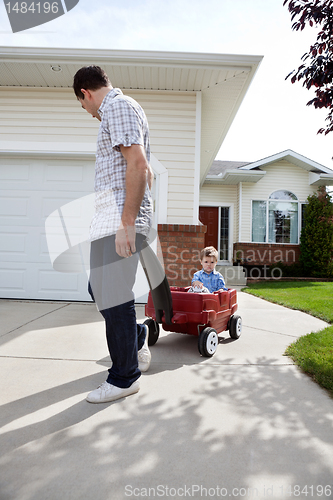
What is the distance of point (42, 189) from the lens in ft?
19.3

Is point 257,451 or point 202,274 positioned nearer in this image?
point 257,451

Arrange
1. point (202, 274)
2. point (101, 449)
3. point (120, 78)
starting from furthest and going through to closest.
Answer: point (120, 78)
point (202, 274)
point (101, 449)

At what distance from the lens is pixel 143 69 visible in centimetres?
538

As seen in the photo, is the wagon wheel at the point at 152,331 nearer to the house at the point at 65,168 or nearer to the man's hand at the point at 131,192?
the man's hand at the point at 131,192

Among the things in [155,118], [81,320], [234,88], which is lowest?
[81,320]

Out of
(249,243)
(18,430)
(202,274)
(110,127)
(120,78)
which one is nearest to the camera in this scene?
(18,430)

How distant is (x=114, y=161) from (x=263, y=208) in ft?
41.9

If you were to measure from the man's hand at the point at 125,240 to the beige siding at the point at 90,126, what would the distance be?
401cm

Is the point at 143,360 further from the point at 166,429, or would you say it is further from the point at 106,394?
the point at 166,429

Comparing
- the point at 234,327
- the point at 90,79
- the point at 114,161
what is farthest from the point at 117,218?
the point at 234,327

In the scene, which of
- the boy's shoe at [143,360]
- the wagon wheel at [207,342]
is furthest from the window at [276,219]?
the boy's shoe at [143,360]

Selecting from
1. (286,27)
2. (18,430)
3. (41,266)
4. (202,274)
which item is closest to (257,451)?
(18,430)

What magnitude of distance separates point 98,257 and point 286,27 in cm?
337

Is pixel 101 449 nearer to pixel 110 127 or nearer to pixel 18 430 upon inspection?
pixel 18 430
